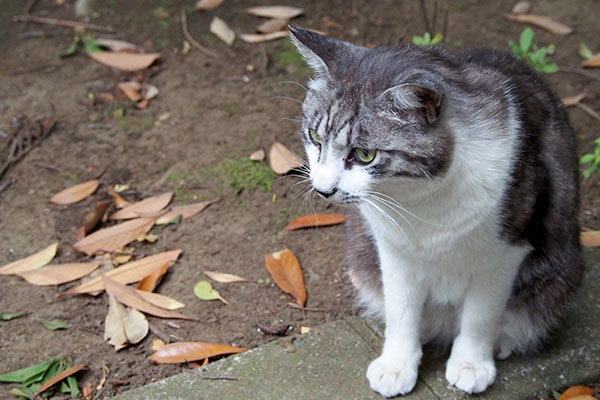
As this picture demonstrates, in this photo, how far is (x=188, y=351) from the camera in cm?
249

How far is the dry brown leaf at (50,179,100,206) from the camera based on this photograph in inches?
127

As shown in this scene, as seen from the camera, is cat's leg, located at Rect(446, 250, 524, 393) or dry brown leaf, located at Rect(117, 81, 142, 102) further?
dry brown leaf, located at Rect(117, 81, 142, 102)

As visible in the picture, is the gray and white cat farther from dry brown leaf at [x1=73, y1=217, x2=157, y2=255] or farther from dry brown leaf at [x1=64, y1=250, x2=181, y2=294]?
dry brown leaf at [x1=73, y1=217, x2=157, y2=255]

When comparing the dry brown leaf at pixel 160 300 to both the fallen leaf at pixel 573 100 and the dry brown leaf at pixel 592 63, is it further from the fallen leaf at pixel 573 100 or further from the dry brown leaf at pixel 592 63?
the dry brown leaf at pixel 592 63

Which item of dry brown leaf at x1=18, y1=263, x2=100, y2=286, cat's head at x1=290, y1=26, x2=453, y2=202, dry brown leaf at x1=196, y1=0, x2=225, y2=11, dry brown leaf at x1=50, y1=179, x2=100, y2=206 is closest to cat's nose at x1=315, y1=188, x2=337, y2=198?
cat's head at x1=290, y1=26, x2=453, y2=202

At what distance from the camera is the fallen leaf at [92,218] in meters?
3.05

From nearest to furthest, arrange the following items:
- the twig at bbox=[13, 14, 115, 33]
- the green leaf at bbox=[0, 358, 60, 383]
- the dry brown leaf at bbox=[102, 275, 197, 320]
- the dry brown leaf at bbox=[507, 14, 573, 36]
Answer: the green leaf at bbox=[0, 358, 60, 383]
the dry brown leaf at bbox=[102, 275, 197, 320]
the dry brown leaf at bbox=[507, 14, 573, 36]
the twig at bbox=[13, 14, 115, 33]

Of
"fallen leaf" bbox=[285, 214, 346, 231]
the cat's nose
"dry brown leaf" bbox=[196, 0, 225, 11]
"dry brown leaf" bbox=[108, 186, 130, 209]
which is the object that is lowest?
"dry brown leaf" bbox=[108, 186, 130, 209]

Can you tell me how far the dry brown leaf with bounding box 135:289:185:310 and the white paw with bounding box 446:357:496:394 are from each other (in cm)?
107

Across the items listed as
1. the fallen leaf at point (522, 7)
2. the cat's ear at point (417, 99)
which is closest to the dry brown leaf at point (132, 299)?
the cat's ear at point (417, 99)

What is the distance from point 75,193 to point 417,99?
78.7 inches

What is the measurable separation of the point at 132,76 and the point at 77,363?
6.55 ft

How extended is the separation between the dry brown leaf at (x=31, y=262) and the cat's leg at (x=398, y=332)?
147 cm

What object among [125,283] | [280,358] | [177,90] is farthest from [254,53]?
[280,358]
